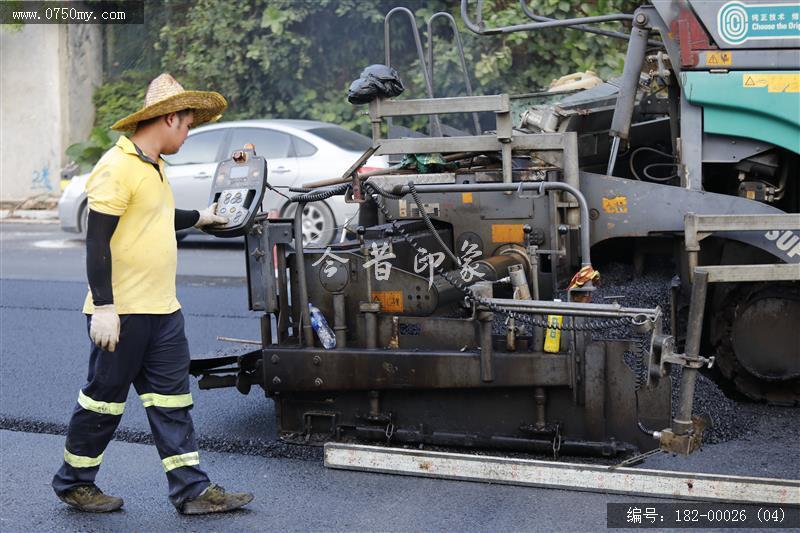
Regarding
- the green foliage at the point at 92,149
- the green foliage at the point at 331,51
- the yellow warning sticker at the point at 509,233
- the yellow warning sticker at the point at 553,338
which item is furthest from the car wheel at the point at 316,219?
the yellow warning sticker at the point at 553,338

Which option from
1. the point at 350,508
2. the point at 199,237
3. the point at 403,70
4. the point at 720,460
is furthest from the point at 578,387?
the point at 403,70

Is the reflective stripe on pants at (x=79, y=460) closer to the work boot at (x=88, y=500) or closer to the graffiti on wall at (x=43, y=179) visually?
the work boot at (x=88, y=500)

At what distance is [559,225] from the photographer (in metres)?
5.07

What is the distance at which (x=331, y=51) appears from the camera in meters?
14.9

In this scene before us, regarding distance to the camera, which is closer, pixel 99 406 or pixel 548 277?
pixel 99 406

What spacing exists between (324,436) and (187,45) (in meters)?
12.3

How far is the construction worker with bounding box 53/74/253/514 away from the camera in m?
3.81

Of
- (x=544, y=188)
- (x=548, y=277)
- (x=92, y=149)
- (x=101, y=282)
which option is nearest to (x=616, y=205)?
(x=548, y=277)

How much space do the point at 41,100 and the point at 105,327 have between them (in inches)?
547

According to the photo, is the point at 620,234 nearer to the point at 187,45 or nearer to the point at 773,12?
the point at 773,12

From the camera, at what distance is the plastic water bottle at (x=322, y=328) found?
457 centimetres

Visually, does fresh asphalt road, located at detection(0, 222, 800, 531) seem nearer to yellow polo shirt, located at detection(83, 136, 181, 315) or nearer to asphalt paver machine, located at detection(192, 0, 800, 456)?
asphalt paver machine, located at detection(192, 0, 800, 456)

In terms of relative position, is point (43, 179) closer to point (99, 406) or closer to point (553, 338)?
point (99, 406)

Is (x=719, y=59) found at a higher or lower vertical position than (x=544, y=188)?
higher
